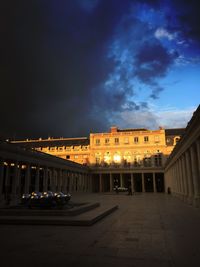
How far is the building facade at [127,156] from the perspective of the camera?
246 feet

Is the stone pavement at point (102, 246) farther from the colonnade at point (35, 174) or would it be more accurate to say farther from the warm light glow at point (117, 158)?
the warm light glow at point (117, 158)

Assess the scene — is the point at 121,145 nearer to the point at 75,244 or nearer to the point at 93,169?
the point at 93,169

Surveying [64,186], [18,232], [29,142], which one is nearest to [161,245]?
[18,232]

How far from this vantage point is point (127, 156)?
77562 millimetres

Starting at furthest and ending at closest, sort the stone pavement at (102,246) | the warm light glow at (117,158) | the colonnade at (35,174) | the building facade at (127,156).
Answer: the warm light glow at (117,158), the building facade at (127,156), the colonnade at (35,174), the stone pavement at (102,246)

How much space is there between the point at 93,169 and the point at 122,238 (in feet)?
217

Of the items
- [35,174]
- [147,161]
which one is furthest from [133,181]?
[35,174]

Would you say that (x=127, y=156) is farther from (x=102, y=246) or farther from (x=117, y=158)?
(x=102, y=246)

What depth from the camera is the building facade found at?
74875mm

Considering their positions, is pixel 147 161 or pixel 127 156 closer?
pixel 147 161

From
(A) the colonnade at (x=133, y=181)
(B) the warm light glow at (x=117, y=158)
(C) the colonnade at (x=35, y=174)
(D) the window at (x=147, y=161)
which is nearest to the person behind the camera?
(C) the colonnade at (x=35, y=174)

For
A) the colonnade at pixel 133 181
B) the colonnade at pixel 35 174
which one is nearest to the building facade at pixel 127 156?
the colonnade at pixel 133 181

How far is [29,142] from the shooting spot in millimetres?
94062

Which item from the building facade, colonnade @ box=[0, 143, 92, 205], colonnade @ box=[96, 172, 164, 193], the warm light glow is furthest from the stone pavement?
the warm light glow
